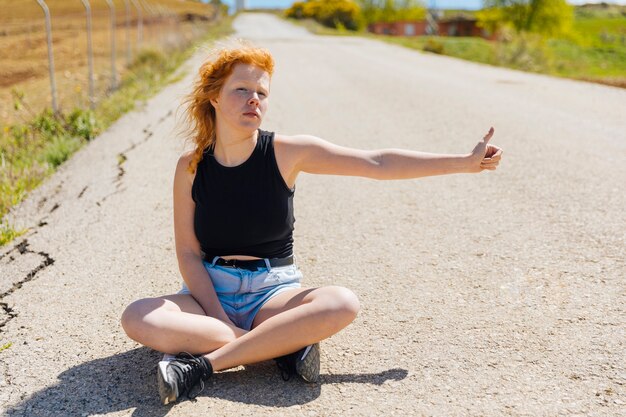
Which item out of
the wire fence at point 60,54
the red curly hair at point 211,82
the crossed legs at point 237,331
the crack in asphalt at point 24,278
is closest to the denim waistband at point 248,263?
the crossed legs at point 237,331

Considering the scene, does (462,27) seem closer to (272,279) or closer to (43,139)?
(43,139)

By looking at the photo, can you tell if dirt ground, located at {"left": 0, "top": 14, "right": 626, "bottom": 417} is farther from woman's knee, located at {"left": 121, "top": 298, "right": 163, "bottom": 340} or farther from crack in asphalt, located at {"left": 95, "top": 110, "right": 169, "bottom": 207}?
woman's knee, located at {"left": 121, "top": 298, "right": 163, "bottom": 340}

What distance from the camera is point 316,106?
9.86 m

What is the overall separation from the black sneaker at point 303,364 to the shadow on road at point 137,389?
1.4 inches

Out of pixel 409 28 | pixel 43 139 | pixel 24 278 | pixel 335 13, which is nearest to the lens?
pixel 24 278

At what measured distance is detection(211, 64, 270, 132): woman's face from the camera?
9.92 feet

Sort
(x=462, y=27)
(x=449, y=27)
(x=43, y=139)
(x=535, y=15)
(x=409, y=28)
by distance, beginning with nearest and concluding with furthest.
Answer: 1. (x=43, y=139)
2. (x=535, y=15)
3. (x=409, y=28)
4. (x=462, y=27)
5. (x=449, y=27)

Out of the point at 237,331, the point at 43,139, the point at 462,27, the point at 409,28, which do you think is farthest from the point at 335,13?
the point at 237,331

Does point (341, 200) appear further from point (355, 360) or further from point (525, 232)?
point (355, 360)

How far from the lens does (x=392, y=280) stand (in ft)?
12.9

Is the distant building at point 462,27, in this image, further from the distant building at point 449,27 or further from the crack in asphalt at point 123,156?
the crack in asphalt at point 123,156

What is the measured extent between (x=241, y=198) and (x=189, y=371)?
0.76 m

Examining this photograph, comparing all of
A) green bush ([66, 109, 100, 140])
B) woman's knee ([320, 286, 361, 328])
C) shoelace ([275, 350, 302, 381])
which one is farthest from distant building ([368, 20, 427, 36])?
shoelace ([275, 350, 302, 381])

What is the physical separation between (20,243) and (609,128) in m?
6.25
